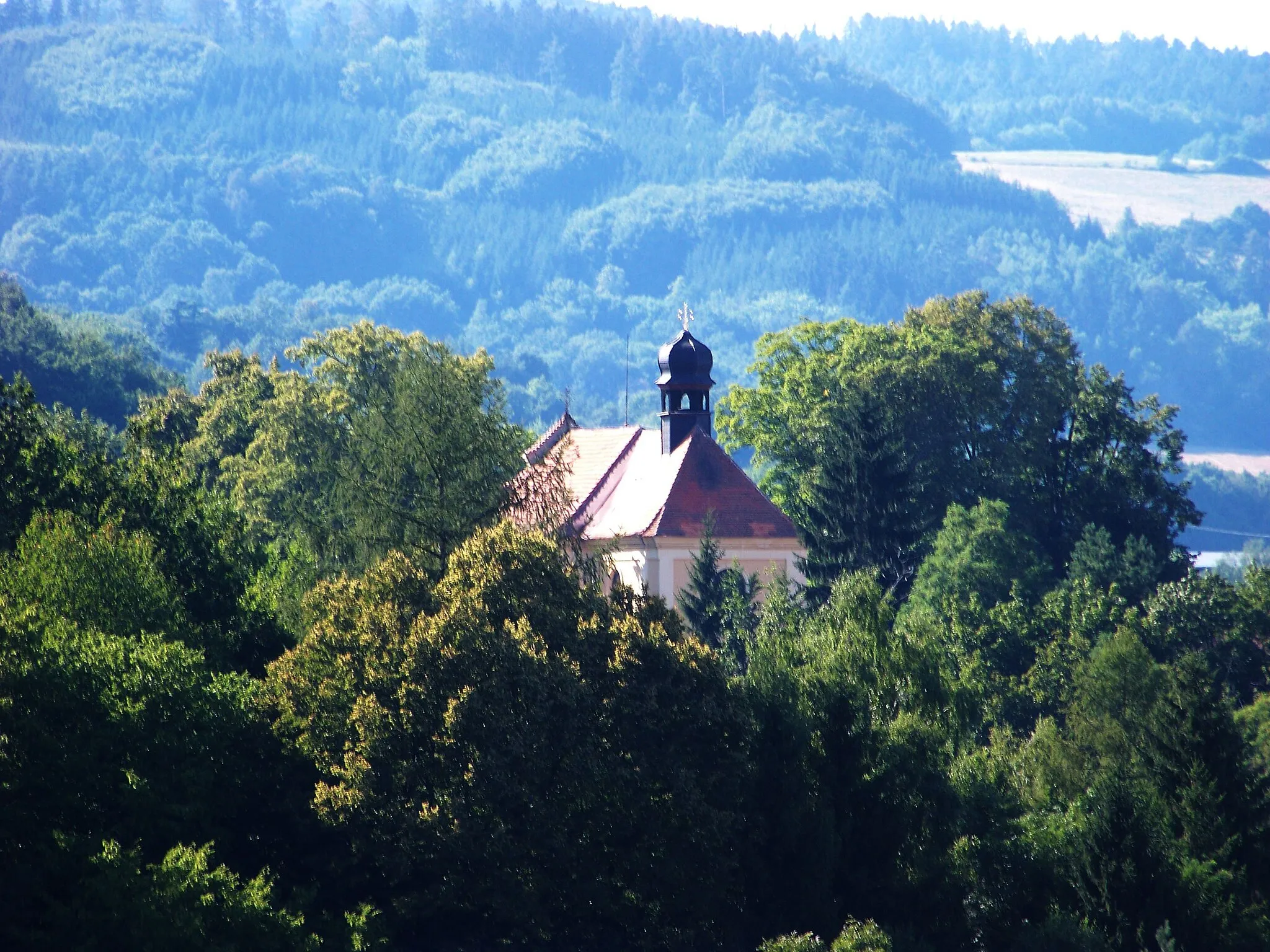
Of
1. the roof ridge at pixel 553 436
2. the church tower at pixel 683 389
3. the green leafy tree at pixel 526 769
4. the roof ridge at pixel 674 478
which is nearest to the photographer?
the green leafy tree at pixel 526 769

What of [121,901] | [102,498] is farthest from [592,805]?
[102,498]

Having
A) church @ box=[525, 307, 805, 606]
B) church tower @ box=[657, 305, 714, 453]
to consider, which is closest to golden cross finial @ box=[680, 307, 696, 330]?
church @ box=[525, 307, 805, 606]

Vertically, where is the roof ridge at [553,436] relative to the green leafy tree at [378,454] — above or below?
above

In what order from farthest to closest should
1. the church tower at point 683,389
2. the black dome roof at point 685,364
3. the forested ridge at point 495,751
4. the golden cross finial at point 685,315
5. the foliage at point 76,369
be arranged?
the foliage at point 76,369
the golden cross finial at point 685,315
the church tower at point 683,389
the black dome roof at point 685,364
the forested ridge at point 495,751

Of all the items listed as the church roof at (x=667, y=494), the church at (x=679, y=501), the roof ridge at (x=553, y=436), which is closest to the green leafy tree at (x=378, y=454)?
the church roof at (x=667, y=494)

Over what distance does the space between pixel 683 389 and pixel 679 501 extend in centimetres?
503

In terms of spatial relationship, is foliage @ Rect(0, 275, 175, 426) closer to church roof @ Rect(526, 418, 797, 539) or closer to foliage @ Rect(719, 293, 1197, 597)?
church roof @ Rect(526, 418, 797, 539)

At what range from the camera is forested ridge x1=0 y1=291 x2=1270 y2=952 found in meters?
36.0

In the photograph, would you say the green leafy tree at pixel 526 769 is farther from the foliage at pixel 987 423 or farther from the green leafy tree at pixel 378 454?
the foliage at pixel 987 423

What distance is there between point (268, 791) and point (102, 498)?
546 inches

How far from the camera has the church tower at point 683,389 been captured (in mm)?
77000

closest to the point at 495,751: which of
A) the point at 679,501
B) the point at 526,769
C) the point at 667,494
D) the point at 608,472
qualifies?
the point at 526,769

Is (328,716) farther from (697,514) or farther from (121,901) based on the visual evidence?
(697,514)

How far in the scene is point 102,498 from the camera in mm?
50562
